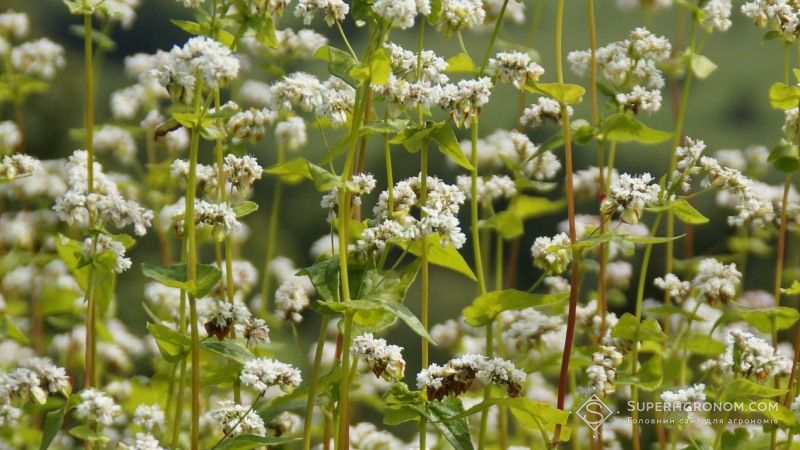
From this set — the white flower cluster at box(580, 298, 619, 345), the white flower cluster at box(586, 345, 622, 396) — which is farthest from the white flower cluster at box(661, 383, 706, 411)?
the white flower cluster at box(580, 298, 619, 345)

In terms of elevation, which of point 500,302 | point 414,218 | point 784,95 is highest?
point 784,95

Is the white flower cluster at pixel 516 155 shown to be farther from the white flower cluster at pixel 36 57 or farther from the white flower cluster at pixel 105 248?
the white flower cluster at pixel 36 57

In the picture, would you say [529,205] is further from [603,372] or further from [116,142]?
[116,142]

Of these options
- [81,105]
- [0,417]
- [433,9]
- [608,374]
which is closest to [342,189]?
[433,9]

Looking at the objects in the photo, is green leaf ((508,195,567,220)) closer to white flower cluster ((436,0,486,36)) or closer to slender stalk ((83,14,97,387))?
→ white flower cluster ((436,0,486,36))

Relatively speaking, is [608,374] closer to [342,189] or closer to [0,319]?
[342,189]

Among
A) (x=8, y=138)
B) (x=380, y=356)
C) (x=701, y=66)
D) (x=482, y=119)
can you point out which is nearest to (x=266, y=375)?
(x=380, y=356)
